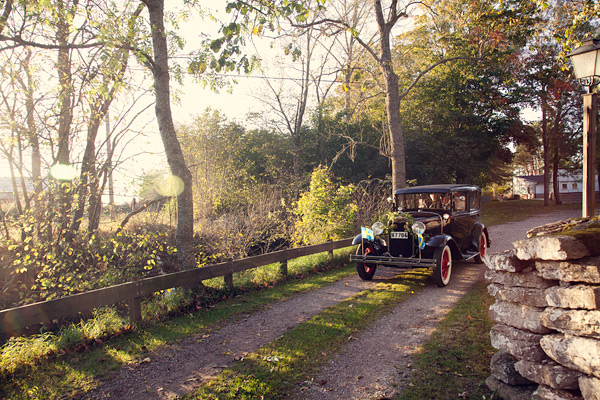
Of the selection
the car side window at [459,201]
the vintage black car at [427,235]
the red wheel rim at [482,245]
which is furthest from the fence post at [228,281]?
the red wheel rim at [482,245]

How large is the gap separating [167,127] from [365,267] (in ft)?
16.6

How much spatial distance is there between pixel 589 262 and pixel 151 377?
4.22m

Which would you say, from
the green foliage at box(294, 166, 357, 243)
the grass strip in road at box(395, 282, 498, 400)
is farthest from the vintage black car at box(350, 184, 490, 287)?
the green foliage at box(294, 166, 357, 243)

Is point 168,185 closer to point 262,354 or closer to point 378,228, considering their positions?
point 378,228

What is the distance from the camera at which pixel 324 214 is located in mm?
11891

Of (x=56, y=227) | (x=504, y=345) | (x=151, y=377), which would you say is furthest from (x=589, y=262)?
(x=56, y=227)

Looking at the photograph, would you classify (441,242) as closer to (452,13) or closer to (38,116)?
(38,116)

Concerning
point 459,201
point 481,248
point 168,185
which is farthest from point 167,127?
point 481,248

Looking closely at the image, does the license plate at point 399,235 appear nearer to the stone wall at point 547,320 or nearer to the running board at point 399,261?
the running board at point 399,261

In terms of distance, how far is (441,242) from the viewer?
25.7 ft

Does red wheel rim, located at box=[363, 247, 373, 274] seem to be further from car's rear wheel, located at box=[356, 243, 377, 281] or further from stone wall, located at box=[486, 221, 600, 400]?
stone wall, located at box=[486, 221, 600, 400]

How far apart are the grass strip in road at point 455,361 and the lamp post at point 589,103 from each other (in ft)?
7.27

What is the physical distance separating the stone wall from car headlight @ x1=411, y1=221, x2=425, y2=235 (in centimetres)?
420

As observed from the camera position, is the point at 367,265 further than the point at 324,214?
No
